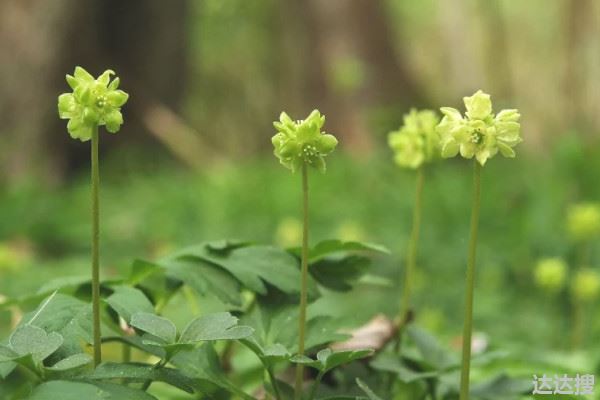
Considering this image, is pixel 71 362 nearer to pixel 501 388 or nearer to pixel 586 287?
pixel 501 388

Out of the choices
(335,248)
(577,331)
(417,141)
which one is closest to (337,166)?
(577,331)

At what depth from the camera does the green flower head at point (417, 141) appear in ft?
4.32

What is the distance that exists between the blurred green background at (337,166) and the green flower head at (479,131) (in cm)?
75

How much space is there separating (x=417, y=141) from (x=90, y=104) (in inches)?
21.0

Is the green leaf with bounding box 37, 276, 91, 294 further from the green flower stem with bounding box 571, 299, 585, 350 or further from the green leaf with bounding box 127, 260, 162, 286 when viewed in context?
the green flower stem with bounding box 571, 299, 585, 350

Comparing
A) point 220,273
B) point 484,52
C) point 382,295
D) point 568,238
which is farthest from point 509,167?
point 220,273

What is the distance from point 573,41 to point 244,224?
3578 millimetres

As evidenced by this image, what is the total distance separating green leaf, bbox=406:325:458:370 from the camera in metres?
1.28

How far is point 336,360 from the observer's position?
99cm

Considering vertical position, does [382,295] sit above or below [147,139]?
below

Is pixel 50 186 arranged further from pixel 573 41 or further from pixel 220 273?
pixel 220 273

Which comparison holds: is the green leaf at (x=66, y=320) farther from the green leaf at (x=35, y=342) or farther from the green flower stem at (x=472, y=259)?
the green flower stem at (x=472, y=259)

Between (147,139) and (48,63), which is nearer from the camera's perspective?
(48,63)

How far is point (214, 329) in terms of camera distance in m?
0.95
